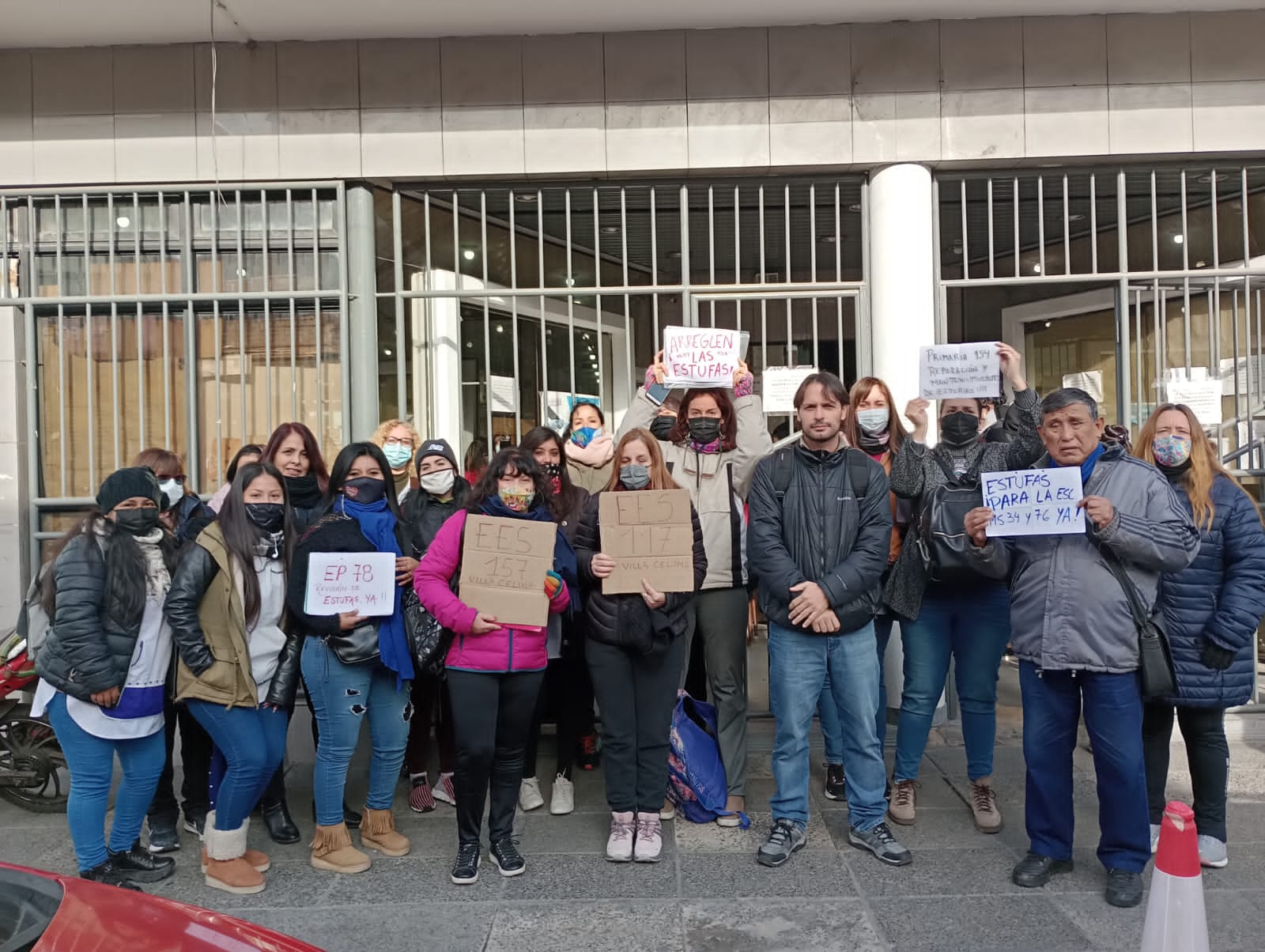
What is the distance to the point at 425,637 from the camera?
4.31 meters

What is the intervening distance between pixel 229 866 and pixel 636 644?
81.3 inches

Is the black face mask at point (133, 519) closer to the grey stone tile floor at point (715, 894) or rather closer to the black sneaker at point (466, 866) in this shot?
the grey stone tile floor at point (715, 894)

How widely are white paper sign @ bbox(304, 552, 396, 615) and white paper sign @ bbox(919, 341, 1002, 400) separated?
2.76 meters

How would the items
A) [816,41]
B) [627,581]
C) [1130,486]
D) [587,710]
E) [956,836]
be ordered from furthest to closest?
[816,41] → [587,710] → [956,836] → [627,581] → [1130,486]

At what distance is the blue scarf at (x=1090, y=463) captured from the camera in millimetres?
A: 3998

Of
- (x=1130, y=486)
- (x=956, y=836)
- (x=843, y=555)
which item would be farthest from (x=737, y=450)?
(x=956, y=836)

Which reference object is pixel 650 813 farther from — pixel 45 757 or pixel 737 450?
pixel 45 757

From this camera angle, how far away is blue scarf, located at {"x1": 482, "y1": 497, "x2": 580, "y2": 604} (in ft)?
13.8

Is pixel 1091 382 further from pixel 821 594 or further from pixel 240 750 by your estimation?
pixel 240 750

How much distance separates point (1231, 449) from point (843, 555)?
4.11 m

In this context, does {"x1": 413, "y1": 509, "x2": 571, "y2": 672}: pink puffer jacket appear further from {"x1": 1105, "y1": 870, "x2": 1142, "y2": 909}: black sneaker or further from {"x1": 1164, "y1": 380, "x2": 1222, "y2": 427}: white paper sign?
{"x1": 1164, "y1": 380, "x2": 1222, "y2": 427}: white paper sign

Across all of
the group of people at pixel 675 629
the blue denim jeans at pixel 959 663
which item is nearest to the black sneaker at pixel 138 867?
the group of people at pixel 675 629

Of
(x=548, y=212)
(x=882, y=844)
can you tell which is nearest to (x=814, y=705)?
(x=882, y=844)

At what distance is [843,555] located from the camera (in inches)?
170
